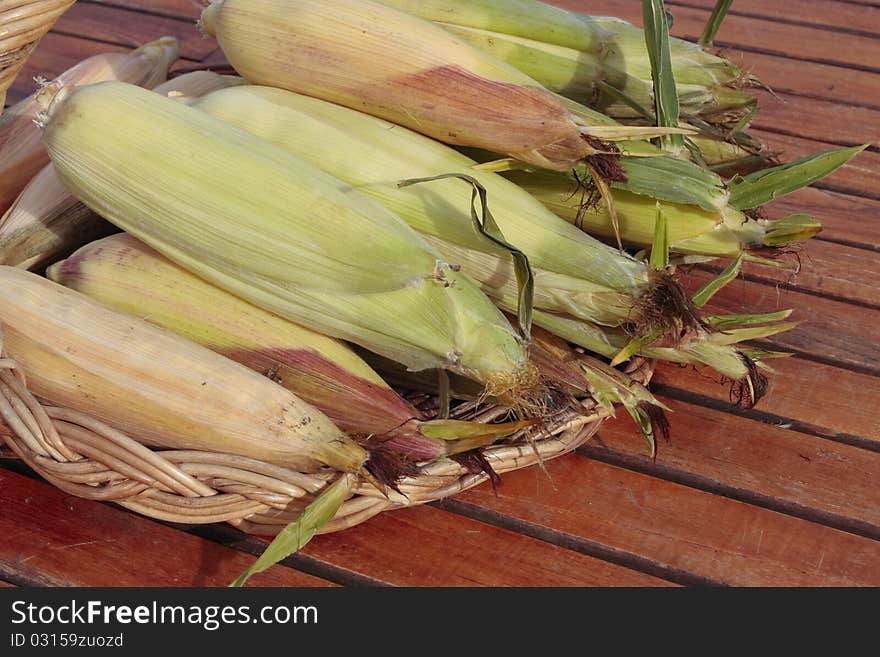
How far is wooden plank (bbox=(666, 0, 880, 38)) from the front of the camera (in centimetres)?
194

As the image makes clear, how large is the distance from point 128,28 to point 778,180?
138cm

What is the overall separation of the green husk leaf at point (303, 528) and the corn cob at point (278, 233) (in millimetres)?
139

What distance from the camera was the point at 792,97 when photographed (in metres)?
1.75

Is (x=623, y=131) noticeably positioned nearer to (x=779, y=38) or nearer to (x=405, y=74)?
(x=405, y=74)

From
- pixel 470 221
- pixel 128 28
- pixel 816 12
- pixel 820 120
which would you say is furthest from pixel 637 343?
pixel 128 28

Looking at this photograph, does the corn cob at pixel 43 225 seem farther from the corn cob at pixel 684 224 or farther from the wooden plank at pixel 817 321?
the wooden plank at pixel 817 321

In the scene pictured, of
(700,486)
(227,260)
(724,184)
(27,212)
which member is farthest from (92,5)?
(700,486)

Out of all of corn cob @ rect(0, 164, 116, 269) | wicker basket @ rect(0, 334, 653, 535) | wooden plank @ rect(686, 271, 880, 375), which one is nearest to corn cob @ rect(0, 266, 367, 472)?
wicker basket @ rect(0, 334, 653, 535)

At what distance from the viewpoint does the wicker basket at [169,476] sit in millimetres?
904

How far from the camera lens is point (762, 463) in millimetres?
1077

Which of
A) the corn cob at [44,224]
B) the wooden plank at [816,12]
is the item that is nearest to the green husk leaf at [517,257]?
the corn cob at [44,224]

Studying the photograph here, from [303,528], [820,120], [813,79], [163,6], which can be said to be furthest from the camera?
[163,6]

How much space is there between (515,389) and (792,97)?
1078 mm

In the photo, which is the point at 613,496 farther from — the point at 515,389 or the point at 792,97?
the point at 792,97
